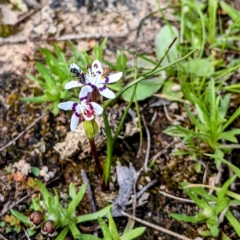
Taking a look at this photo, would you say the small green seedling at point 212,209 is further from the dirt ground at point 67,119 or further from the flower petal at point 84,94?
the flower petal at point 84,94

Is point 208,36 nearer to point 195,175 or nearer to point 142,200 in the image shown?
point 195,175

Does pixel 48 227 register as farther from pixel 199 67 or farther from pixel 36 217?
pixel 199 67

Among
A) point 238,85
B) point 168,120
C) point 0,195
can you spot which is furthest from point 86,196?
point 238,85

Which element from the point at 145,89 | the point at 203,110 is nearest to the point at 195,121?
the point at 203,110

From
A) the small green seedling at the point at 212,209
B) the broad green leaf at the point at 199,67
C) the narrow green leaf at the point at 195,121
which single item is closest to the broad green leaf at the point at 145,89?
the broad green leaf at the point at 199,67

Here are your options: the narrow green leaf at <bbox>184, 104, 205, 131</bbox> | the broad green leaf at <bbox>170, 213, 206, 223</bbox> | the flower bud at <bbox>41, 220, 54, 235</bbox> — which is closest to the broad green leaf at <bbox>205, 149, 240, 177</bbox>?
the narrow green leaf at <bbox>184, 104, 205, 131</bbox>

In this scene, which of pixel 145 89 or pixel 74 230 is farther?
pixel 145 89

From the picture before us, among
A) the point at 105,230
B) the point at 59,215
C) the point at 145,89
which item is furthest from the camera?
the point at 145,89
